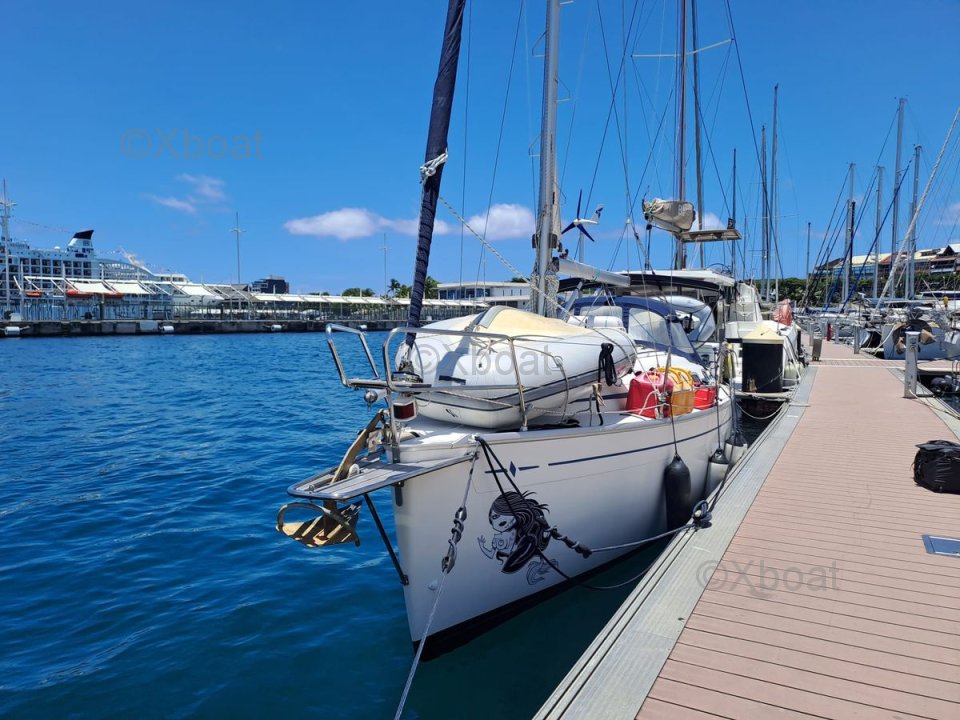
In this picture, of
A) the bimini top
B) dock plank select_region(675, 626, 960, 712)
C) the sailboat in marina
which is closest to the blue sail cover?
the sailboat in marina

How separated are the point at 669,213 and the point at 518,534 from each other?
27.9 ft

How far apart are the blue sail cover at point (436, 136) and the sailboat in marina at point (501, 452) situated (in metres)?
0.01

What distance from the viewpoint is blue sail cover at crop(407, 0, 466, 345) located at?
560 centimetres

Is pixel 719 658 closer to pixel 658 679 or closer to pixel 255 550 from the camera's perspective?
pixel 658 679

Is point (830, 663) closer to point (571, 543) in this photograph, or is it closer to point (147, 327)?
point (571, 543)

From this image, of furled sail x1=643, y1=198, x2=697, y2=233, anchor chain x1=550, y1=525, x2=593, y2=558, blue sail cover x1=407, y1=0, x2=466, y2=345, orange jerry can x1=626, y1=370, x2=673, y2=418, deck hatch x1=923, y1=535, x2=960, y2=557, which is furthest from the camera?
furled sail x1=643, y1=198, x2=697, y2=233

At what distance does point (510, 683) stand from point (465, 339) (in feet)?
9.59

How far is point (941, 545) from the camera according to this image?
16.6 ft

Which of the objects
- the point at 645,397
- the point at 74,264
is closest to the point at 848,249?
the point at 645,397

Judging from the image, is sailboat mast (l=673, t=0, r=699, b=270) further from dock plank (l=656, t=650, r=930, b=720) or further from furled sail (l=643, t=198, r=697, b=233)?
dock plank (l=656, t=650, r=930, b=720)

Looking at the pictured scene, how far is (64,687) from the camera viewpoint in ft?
15.9

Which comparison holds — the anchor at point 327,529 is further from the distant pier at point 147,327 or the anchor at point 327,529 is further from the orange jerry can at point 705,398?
the distant pier at point 147,327

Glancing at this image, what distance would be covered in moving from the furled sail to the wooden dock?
20.2ft

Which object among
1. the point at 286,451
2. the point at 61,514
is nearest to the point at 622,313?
the point at 286,451
